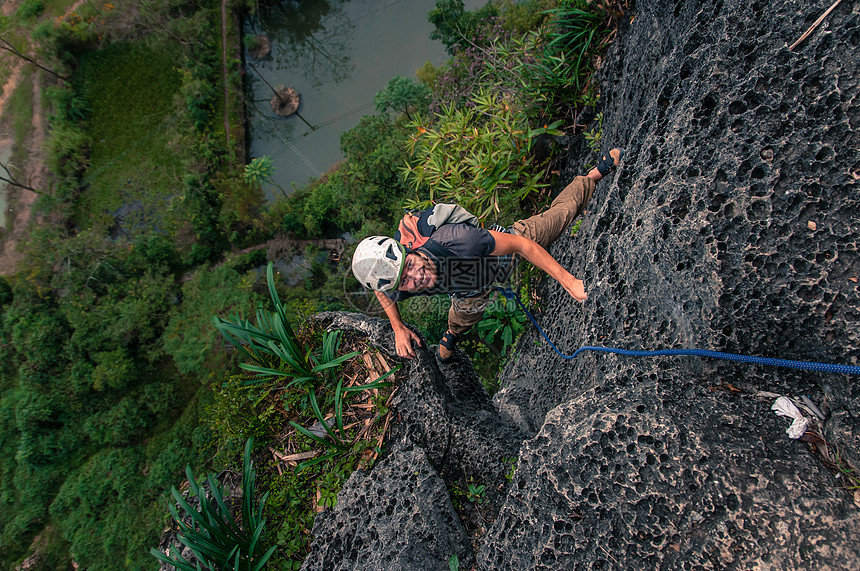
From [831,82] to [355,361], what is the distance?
284cm

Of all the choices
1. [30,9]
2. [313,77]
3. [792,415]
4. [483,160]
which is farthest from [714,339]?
[30,9]

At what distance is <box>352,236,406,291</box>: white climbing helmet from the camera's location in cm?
213

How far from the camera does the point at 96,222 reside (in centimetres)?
836

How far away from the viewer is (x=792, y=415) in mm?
1473

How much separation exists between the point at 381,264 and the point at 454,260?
0.46 meters

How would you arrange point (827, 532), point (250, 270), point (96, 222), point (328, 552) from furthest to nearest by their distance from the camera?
point (96, 222) < point (250, 270) < point (328, 552) < point (827, 532)

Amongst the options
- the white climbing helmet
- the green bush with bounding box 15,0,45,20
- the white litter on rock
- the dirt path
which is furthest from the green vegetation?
the green bush with bounding box 15,0,45,20

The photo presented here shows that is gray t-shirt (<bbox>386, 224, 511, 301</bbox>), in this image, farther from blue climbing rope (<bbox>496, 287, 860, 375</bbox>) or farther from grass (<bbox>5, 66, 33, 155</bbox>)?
grass (<bbox>5, 66, 33, 155</bbox>)

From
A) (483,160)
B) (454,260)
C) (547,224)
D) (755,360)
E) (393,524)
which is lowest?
(755,360)

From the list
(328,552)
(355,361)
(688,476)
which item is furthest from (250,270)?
(688,476)

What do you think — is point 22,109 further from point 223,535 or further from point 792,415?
point 792,415

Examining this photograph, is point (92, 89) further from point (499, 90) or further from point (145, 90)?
point (499, 90)

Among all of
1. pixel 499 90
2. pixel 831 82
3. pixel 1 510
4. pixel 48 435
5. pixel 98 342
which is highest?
pixel 98 342

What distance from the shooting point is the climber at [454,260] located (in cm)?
217
